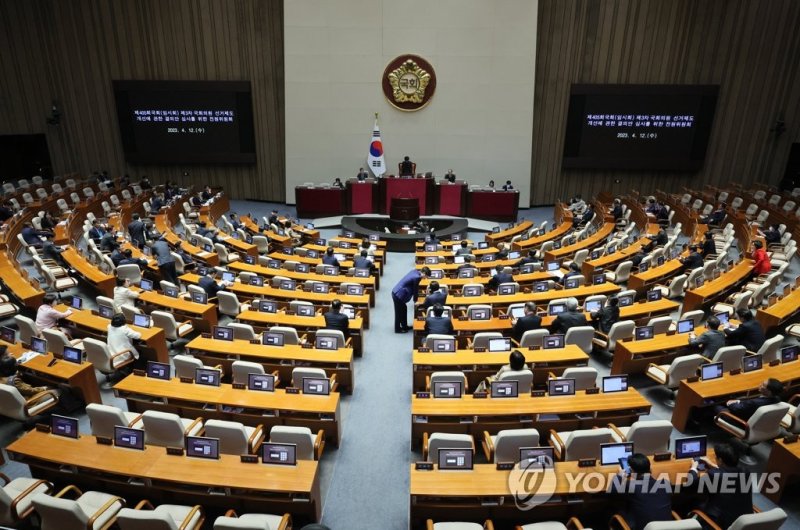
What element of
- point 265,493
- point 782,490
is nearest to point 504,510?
point 265,493

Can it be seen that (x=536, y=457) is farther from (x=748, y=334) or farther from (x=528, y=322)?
(x=748, y=334)

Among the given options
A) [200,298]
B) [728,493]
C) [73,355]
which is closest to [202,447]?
[73,355]

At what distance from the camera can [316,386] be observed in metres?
6.39

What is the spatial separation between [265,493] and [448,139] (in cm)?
1784

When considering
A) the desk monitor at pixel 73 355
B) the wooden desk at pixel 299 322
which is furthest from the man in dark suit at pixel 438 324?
the desk monitor at pixel 73 355

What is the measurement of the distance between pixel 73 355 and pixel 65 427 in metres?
1.87

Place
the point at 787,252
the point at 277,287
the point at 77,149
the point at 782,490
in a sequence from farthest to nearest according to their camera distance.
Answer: the point at 77,149
the point at 787,252
the point at 277,287
the point at 782,490

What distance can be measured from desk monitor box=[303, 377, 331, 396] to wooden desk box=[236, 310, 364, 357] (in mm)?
2139

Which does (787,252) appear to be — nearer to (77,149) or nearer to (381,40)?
(381,40)

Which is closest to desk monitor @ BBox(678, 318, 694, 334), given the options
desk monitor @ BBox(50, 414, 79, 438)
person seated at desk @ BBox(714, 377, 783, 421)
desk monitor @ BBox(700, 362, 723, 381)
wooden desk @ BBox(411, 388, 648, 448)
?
desk monitor @ BBox(700, 362, 723, 381)

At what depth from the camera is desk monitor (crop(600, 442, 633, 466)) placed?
196 inches

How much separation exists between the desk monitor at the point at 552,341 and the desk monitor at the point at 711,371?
1860mm

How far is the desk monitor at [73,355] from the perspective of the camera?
6.94 meters

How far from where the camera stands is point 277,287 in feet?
34.7
